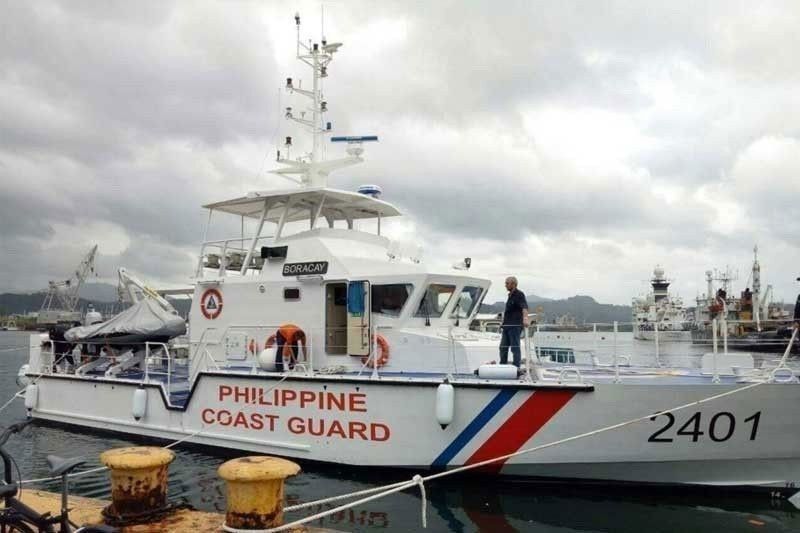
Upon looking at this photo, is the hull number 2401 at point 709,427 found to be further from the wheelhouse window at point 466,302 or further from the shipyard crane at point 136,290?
the shipyard crane at point 136,290

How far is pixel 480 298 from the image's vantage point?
1026 cm

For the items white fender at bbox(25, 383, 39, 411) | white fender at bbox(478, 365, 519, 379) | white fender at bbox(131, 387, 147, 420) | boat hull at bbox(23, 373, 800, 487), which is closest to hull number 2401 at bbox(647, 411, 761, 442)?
boat hull at bbox(23, 373, 800, 487)

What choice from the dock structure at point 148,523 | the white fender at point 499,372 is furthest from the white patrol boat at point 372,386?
the dock structure at point 148,523

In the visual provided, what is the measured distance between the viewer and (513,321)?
27.5 feet

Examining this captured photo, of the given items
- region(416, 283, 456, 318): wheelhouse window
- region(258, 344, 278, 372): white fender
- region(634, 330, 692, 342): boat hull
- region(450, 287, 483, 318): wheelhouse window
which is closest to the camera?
region(258, 344, 278, 372): white fender

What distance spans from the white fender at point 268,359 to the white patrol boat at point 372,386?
41 mm

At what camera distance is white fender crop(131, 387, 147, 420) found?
32.7 feet

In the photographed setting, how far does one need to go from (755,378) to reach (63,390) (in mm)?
11587

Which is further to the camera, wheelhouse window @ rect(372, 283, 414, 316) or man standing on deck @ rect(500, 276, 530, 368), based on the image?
wheelhouse window @ rect(372, 283, 414, 316)

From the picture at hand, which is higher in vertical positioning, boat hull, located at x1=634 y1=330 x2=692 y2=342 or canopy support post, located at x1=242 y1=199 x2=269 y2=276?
canopy support post, located at x1=242 y1=199 x2=269 y2=276

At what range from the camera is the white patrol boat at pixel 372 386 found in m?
7.13

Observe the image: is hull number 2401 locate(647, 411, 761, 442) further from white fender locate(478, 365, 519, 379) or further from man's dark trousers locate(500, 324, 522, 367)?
man's dark trousers locate(500, 324, 522, 367)

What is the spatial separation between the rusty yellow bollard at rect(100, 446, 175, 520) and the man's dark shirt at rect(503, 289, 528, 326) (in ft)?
16.9

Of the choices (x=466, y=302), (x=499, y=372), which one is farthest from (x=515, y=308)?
(x=466, y=302)
